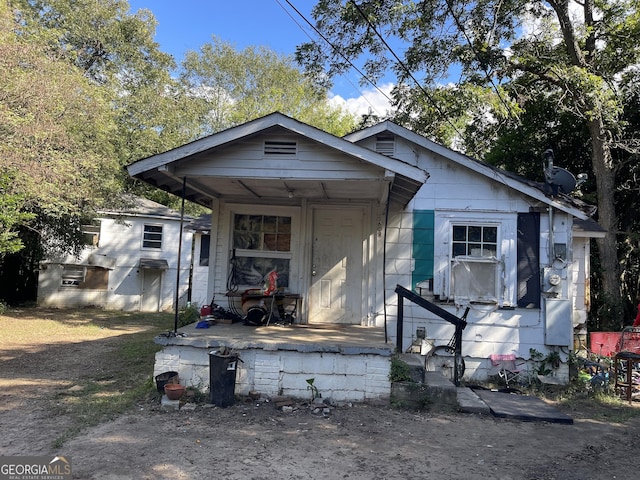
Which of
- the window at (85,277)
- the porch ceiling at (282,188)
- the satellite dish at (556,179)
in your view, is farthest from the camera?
the window at (85,277)

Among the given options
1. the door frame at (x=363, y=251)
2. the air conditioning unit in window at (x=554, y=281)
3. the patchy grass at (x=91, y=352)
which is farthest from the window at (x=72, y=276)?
the air conditioning unit in window at (x=554, y=281)

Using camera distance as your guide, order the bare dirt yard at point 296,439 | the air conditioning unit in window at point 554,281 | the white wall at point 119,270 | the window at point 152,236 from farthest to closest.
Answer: the window at point 152,236
the white wall at point 119,270
the air conditioning unit in window at point 554,281
the bare dirt yard at point 296,439

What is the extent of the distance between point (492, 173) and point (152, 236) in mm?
16245

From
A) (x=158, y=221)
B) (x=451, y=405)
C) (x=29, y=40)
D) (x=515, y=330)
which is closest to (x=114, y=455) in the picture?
(x=451, y=405)

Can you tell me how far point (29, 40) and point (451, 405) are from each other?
13324mm

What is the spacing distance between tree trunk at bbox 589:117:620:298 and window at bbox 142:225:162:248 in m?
16.6

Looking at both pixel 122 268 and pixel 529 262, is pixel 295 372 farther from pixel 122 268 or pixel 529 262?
pixel 122 268

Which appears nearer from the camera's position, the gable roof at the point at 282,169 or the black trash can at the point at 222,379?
the black trash can at the point at 222,379

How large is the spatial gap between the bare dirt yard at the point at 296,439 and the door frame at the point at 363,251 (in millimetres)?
2442

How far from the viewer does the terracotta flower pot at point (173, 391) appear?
17.1ft

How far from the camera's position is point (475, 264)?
7383 mm

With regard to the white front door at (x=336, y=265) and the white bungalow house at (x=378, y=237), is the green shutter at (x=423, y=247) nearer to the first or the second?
the white bungalow house at (x=378, y=237)

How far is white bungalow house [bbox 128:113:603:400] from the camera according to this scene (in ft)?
19.5

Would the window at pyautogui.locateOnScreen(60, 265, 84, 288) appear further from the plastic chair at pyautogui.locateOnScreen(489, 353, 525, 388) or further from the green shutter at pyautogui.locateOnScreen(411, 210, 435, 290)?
the plastic chair at pyautogui.locateOnScreen(489, 353, 525, 388)
